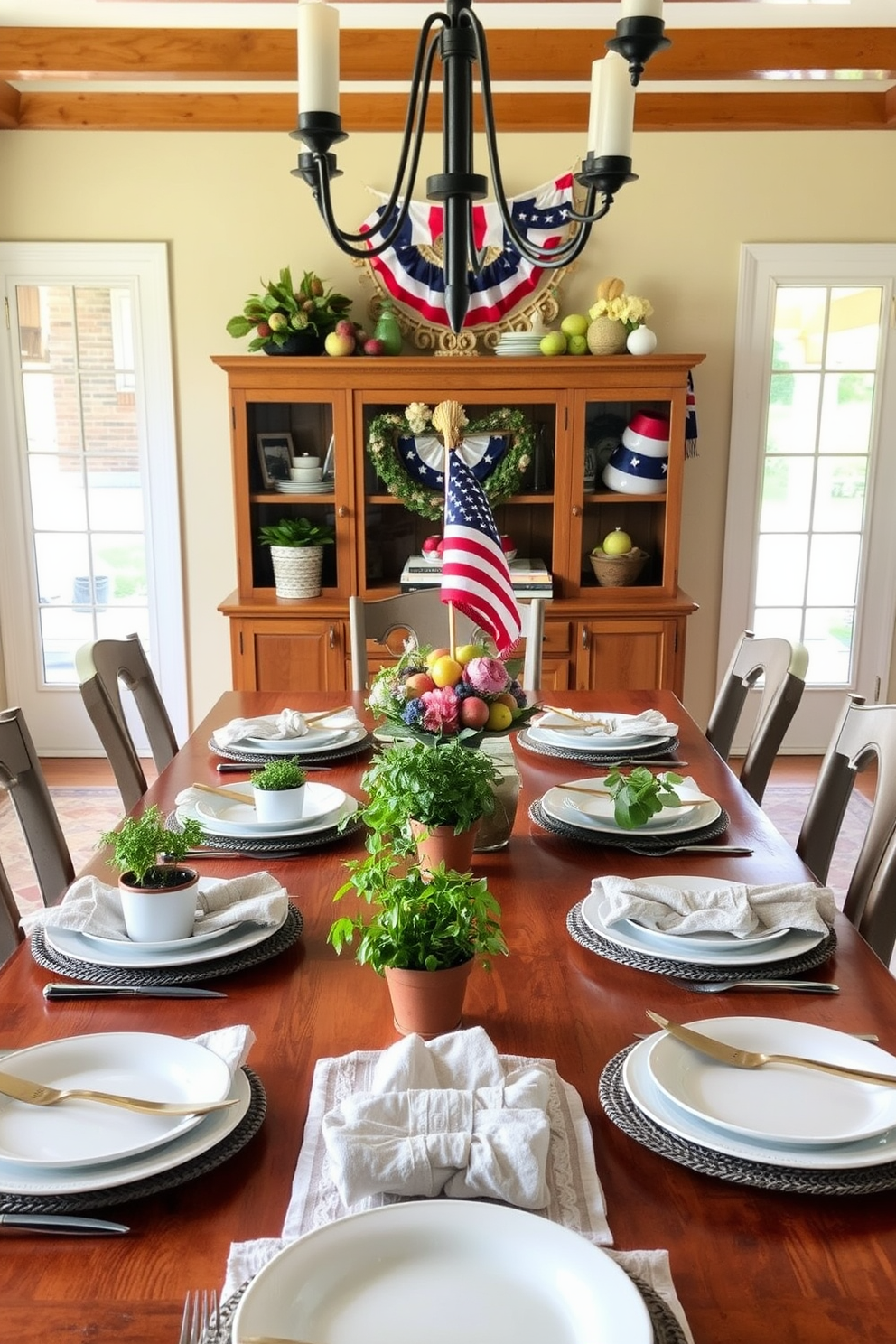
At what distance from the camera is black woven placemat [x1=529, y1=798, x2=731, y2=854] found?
1725 millimetres

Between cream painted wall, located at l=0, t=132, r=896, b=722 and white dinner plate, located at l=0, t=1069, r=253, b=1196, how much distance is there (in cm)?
387

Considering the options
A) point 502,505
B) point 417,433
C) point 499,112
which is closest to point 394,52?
point 499,112

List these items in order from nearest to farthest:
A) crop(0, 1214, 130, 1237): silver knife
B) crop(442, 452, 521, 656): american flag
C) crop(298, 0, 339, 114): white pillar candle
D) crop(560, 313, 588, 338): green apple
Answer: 1. crop(0, 1214, 130, 1237): silver knife
2. crop(298, 0, 339, 114): white pillar candle
3. crop(442, 452, 521, 656): american flag
4. crop(560, 313, 588, 338): green apple

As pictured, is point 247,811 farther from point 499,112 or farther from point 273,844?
point 499,112

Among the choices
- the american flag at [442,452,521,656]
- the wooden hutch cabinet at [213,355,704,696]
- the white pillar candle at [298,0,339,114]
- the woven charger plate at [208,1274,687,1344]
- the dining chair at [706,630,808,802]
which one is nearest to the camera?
the woven charger plate at [208,1274,687,1344]

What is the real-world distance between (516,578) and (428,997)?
302 cm

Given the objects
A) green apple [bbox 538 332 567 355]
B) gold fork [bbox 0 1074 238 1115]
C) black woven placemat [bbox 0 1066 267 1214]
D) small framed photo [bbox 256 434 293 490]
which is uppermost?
green apple [bbox 538 332 567 355]

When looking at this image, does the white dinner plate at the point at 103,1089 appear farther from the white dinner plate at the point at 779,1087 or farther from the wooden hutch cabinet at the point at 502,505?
the wooden hutch cabinet at the point at 502,505

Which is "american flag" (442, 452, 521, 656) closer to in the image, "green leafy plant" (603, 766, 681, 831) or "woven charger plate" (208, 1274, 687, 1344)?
"green leafy plant" (603, 766, 681, 831)

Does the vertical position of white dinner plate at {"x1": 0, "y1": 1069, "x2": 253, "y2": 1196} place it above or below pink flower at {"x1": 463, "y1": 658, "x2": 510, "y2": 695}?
below

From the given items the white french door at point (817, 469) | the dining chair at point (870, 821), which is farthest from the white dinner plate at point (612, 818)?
the white french door at point (817, 469)

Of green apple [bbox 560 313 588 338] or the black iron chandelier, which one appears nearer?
the black iron chandelier

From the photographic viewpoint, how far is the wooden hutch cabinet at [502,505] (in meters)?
4.02

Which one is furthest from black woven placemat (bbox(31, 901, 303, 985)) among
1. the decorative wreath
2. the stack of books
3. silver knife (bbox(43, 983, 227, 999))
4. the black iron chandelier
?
the decorative wreath
